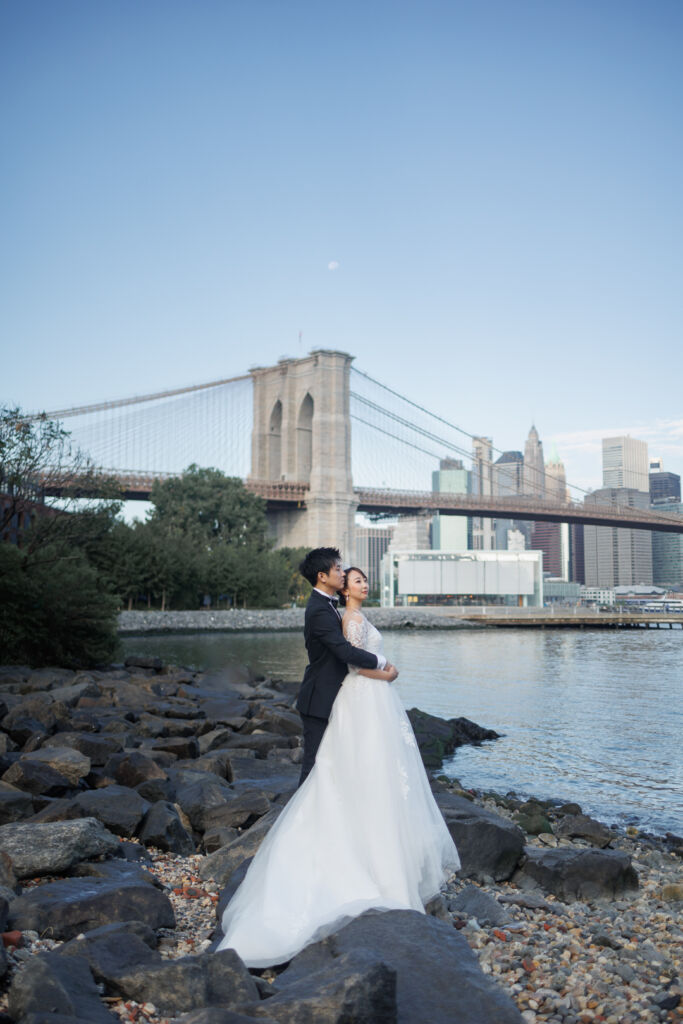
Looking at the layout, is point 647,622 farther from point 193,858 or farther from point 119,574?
point 193,858

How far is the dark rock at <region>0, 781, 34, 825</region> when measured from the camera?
5203 mm

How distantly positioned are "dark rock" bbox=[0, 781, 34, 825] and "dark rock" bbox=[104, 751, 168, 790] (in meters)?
1.29

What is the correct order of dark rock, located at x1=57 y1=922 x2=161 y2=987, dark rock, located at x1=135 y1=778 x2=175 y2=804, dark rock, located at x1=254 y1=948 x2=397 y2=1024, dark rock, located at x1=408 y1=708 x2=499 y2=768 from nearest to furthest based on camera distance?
dark rock, located at x1=254 y1=948 x2=397 y2=1024, dark rock, located at x1=57 y1=922 x2=161 y2=987, dark rock, located at x1=135 y1=778 x2=175 y2=804, dark rock, located at x1=408 y1=708 x2=499 y2=768

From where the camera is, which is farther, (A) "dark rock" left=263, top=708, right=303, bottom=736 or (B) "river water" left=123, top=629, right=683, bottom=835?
(A) "dark rock" left=263, top=708, right=303, bottom=736

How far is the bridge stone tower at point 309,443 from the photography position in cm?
5262

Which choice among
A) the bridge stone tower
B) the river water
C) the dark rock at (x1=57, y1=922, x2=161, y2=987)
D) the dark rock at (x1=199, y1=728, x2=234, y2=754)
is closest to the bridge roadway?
the bridge stone tower

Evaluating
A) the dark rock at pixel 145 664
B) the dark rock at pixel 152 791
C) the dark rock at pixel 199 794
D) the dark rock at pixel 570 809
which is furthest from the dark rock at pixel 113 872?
the dark rock at pixel 145 664

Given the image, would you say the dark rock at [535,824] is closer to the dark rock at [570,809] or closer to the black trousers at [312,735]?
the dark rock at [570,809]

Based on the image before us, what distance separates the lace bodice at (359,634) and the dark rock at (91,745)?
4.01 m

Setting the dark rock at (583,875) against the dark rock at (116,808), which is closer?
the dark rock at (583,875)

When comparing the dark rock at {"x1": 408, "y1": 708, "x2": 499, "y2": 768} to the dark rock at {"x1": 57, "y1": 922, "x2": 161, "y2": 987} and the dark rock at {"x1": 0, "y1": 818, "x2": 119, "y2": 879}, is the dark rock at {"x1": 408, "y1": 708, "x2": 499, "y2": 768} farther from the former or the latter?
the dark rock at {"x1": 57, "y1": 922, "x2": 161, "y2": 987}

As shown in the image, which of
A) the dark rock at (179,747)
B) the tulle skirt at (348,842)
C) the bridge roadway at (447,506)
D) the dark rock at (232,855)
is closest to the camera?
the tulle skirt at (348,842)

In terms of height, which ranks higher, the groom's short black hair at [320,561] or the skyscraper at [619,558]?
the skyscraper at [619,558]

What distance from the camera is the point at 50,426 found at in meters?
17.9
